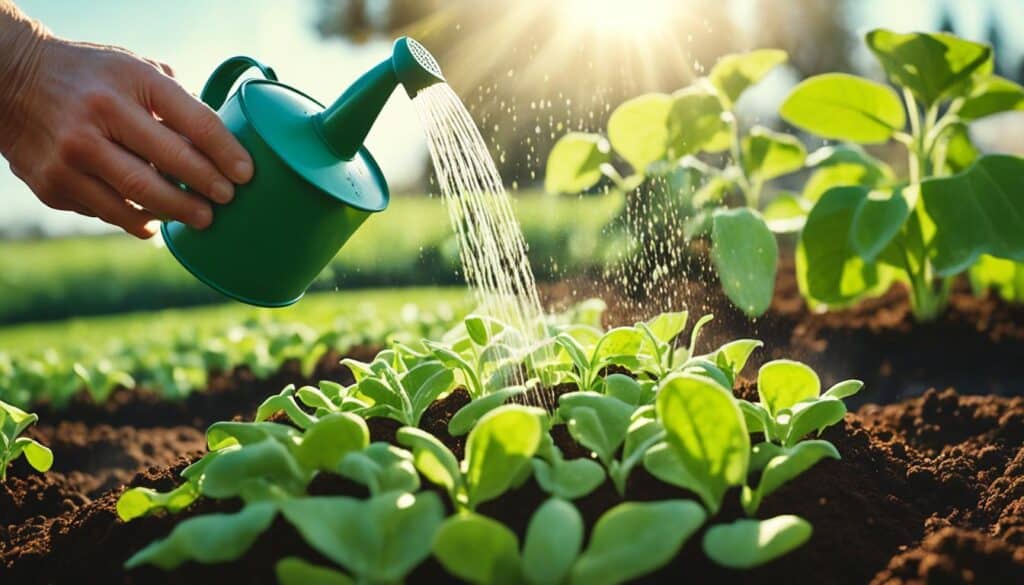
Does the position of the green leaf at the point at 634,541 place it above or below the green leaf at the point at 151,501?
above

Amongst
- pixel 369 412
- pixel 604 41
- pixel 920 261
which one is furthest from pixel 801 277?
pixel 369 412

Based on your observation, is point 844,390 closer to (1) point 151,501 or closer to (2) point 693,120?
(1) point 151,501

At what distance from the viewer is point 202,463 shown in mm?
1221

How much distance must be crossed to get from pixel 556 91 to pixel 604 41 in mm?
351

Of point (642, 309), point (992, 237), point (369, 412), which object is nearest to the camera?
point (369, 412)

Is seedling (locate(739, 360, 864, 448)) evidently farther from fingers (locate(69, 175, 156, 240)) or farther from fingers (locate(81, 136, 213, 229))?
fingers (locate(69, 175, 156, 240))

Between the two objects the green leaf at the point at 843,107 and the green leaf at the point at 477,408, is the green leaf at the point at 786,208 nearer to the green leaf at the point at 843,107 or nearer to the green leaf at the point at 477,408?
the green leaf at the point at 843,107

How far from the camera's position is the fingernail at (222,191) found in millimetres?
1381

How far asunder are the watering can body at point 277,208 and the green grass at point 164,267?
3.12 meters

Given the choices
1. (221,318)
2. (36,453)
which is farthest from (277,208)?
(221,318)

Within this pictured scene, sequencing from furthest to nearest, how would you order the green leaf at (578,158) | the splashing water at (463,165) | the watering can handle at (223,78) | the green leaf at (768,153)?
the green leaf at (768,153), the green leaf at (578,158), the watering can handle at (223,78), the splashing water at (463,165)

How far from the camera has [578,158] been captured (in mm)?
2865

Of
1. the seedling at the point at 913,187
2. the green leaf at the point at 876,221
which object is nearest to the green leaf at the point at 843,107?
the seedling at the point at 913,187

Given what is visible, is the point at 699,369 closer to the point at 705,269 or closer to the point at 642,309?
the point at 642,309
